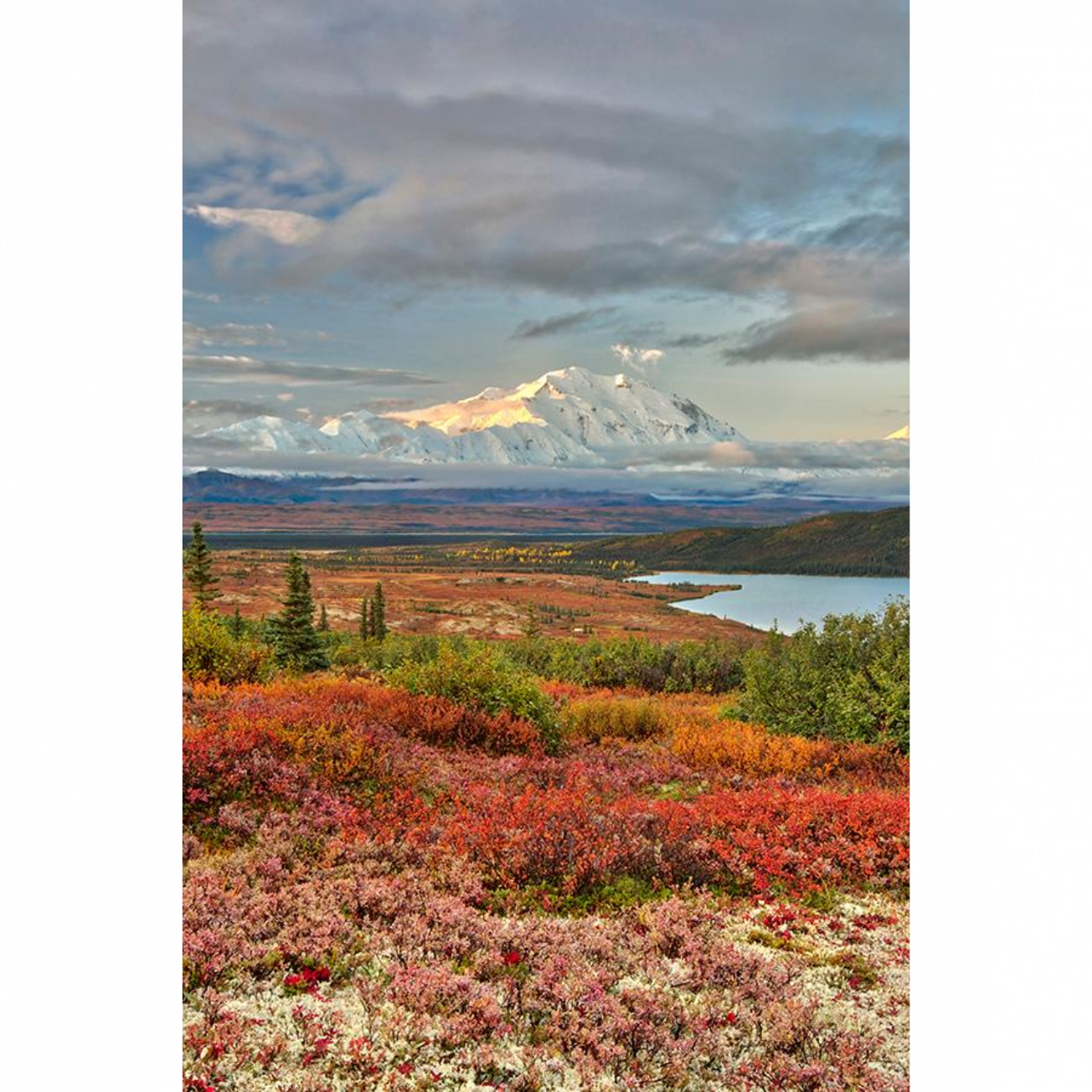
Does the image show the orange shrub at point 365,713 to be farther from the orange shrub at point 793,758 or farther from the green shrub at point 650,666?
the green shrub at point 650,666

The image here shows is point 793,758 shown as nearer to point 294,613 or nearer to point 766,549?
point 766,549

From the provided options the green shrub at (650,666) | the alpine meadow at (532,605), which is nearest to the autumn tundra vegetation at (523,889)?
the alpine meadow at (532,605)

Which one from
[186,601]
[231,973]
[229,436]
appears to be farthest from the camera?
[186,601]

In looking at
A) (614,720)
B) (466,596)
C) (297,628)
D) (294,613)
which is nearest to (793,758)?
(614,720)

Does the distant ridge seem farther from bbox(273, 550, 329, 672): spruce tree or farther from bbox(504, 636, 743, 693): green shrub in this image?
bbox(504, 636, 743, 693): green shrub
